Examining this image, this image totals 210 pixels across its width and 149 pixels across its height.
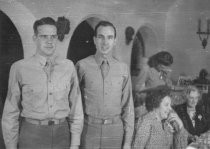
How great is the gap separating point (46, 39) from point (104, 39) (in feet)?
0.94

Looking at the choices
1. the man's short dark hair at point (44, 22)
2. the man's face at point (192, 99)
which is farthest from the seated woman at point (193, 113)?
the man's short dark hair at point (44, 22)

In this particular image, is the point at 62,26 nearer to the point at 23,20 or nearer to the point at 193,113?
the point at 23,20

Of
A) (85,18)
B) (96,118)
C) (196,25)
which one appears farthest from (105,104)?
(196,25)

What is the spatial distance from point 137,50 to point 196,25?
346mm

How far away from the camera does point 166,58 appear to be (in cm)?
163

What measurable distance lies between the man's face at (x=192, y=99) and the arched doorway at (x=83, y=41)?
568 millimetres

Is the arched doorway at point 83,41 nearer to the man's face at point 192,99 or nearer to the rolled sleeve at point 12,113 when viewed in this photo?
the rolled sleeve at point 12,113

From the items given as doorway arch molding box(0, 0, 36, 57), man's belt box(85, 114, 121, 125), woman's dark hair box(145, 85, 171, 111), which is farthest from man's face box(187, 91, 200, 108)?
doorway arch molding box(0, 0, 36, 57)

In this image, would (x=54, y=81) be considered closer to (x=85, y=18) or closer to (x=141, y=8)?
(x=85, y=18)

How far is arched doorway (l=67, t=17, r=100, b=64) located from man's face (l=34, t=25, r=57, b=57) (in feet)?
0.29

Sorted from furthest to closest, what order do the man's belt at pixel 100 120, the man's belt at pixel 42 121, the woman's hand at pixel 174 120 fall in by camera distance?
the woman's hand at pixel 174 120, the man's belt at pixel 100 120, the man's belt at pixel 42 121

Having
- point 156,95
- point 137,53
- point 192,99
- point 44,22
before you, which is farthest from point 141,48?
point 44,22

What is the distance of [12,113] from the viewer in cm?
145

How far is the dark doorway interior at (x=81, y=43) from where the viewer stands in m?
1.52
